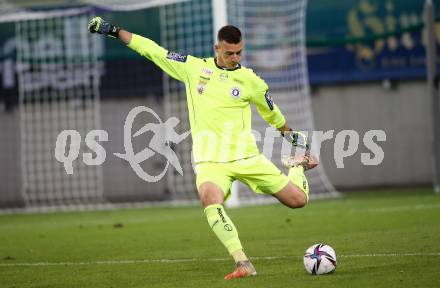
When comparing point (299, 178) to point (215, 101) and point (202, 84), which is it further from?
point (202, 84)

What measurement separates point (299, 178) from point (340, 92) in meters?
15.0

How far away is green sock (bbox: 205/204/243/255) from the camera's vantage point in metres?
8.98

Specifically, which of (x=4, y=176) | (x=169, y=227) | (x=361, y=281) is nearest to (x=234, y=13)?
(x=169, y=227)

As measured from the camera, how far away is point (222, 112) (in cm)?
965

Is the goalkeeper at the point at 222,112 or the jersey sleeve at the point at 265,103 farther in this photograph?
the jersey sleeve at the point at 265,103

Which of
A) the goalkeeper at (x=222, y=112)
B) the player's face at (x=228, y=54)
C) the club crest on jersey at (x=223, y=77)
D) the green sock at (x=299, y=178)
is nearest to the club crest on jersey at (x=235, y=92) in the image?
the goalkeeper at (x=222, y=112)

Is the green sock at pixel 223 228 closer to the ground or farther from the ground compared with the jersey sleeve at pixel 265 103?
closer to the ground

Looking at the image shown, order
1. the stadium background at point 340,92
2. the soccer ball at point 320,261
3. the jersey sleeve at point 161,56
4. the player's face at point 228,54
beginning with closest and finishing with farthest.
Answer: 1. the soccer ball at point 320,261
2. the player's face at point 228,54
3. the jersey sleeve at point 161,56
4. the stadium background at point 340,92

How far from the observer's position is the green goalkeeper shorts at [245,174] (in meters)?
9.45

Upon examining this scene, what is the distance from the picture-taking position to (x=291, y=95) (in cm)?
2070

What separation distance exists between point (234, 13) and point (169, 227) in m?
A: 6.23

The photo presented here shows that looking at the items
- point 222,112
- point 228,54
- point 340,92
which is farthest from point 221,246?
point 340,92

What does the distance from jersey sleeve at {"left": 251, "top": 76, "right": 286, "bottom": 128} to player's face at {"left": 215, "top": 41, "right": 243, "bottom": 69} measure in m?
0.33

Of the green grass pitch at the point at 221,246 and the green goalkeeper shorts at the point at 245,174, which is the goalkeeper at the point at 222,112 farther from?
the green grass pitch at the point at 221,246
